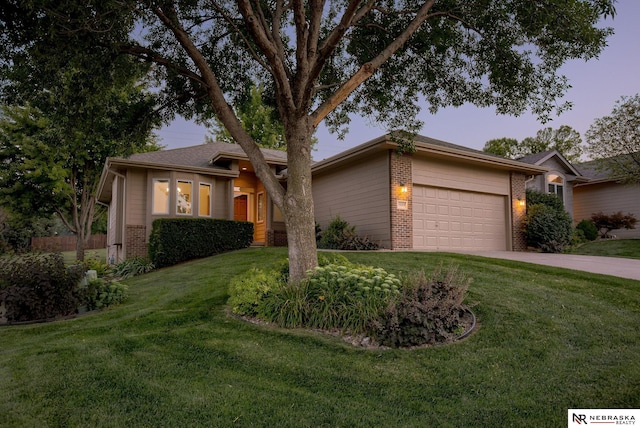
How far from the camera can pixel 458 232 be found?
1373 cm

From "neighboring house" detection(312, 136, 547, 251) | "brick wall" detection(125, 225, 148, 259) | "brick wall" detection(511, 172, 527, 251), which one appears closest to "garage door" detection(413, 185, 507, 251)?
"neighboring house" detection(312, 136, 547, 251)

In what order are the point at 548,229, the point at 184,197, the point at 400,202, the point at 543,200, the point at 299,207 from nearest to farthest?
1. the point at 299,207
2. the point at 400,202
3. the point at 548,229
4. the point at 184,197
5. the point at 543,200

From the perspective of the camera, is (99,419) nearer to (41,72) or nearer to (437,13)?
(41,72)

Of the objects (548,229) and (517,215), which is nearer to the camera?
(548,229)

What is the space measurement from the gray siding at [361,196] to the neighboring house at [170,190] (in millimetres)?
2463

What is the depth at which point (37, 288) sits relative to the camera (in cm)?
664

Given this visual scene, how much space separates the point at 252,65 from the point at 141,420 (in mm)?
8479

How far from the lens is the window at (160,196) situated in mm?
14547

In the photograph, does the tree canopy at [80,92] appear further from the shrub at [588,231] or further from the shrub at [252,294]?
the shrub at [588,231]

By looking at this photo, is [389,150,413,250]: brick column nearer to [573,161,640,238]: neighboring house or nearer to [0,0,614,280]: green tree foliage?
[0,0,614,280]: green tree foliage

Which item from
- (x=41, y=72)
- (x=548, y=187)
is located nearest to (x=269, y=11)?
(x=41, y=72)

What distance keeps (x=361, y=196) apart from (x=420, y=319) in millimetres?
8847

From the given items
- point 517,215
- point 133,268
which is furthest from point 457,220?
point 133,268

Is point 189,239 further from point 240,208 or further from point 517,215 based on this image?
point 517,215
